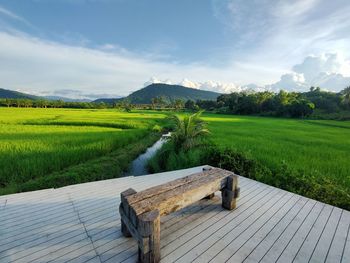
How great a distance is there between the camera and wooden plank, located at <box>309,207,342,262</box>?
2637mm

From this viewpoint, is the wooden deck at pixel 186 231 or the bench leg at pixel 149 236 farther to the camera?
the wooden deck at pixel 186 231

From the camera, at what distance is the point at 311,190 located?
508 cm

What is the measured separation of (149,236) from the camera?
2275 millimetres

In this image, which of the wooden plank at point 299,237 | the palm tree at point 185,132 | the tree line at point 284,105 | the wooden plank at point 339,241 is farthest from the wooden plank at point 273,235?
the tree line at point 284,105

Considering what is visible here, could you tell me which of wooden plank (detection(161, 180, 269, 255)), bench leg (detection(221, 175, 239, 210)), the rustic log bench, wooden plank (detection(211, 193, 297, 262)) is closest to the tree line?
wooden plank (detection(211, 193, 297, 262))

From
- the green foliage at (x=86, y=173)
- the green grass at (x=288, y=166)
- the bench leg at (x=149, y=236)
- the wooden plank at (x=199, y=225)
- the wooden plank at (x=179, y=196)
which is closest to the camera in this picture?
the bench leg at (x=149, y=236)

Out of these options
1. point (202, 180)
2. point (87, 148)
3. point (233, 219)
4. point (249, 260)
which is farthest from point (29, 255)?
point (87, 148)

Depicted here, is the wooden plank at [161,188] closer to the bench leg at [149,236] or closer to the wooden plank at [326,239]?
the bench leg at [149,236]

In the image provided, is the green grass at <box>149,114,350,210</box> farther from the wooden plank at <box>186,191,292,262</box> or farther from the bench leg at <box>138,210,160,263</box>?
the bench leg at <box>138,210,160,263</box>

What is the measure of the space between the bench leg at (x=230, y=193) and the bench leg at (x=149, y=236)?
1796 millimetres

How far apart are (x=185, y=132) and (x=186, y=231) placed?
6298 mm

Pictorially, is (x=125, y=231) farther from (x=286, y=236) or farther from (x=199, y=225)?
(x=286, y=236)

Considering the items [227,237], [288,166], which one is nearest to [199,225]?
[227,237]

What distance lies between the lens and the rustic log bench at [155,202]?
226 cm
